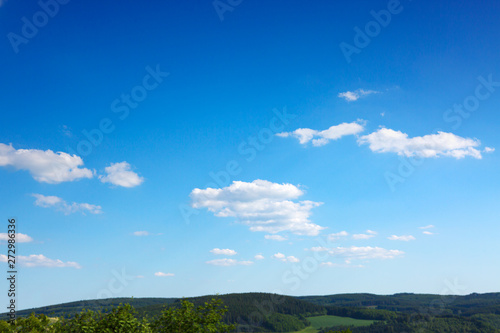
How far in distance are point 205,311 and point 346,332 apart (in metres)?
6.24

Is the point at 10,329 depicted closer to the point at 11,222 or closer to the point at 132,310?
the point at 132,310

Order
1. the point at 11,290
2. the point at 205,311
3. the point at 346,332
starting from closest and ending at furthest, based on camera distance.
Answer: the point at 346,332, the point at 205,311, the point at 11,290

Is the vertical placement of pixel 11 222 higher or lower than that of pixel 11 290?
higher

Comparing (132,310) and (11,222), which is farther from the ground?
(11,222)

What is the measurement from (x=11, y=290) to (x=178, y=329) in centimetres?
1384

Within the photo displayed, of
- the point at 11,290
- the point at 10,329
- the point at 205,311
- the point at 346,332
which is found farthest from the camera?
the point at 11,290

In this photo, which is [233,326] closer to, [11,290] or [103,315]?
[103,315]

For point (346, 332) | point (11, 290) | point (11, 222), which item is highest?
point (11, 222)

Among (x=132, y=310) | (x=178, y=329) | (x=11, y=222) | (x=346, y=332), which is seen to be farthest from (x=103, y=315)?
(x=11, y=222)

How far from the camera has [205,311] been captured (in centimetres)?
1733

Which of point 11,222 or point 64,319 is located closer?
point 64,319

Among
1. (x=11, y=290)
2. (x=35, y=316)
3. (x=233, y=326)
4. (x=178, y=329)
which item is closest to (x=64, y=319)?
(x=35, y=316)

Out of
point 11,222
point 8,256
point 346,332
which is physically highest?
point 11,222

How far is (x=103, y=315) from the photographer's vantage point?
16828 millimetres
